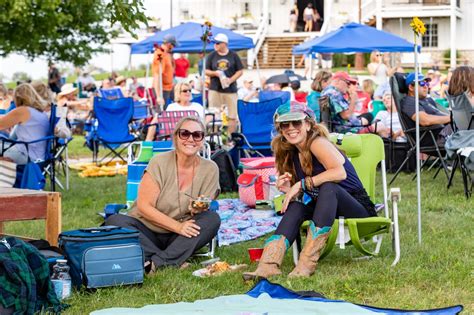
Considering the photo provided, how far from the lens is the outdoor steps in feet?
127

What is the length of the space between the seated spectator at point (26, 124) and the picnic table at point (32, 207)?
10.3ft

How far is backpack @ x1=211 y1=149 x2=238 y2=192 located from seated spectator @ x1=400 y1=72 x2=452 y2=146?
2041mm

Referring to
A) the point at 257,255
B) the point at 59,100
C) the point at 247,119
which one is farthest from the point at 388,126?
the point at 59,100

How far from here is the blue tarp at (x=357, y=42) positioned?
669 inches

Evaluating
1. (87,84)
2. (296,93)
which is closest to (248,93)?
(296,93)

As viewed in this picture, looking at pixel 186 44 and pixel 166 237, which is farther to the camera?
pixel 186 44

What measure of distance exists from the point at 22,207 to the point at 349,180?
2187mm

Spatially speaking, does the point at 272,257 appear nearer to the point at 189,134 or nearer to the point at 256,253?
the point at 256,253

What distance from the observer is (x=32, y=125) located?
9.75 m

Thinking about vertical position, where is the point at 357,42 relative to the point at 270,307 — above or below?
above

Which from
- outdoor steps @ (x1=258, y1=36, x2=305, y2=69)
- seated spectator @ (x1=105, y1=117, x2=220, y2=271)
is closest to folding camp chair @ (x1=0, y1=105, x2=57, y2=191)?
seated spectator @ (x1=105, y1=117, x2=220, y2=271)

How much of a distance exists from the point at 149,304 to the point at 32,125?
4.64 m

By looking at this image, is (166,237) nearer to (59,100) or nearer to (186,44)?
(186,44)

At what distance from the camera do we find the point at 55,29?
2414 centimetres
